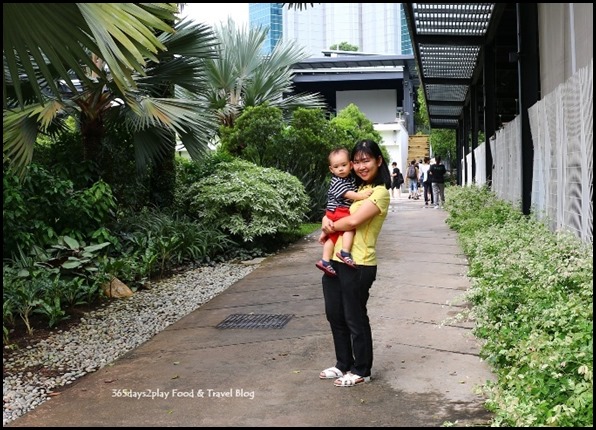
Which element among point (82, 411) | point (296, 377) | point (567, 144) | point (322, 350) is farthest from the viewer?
point (567, 144)

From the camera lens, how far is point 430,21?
41.1 feet

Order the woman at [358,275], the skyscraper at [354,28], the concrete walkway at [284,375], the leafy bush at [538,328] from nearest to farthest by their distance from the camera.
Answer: the leafy bush at [538,328], the concrete walkway at [284,375], the woman at [358,275], the skyscraper at [354,28]

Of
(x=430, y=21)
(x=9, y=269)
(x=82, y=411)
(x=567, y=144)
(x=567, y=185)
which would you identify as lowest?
(x=82, y=411)

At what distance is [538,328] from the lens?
12.6 feet

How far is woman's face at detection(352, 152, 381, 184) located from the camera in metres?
4.21

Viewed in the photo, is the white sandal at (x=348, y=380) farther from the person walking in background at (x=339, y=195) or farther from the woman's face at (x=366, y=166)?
the woman's face at (x=366, y=166)

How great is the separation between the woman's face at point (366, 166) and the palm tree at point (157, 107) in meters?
5.22

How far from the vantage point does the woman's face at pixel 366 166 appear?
421 centimetres

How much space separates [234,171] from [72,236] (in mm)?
4313

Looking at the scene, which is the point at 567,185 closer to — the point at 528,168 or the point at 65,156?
the point at 528,168

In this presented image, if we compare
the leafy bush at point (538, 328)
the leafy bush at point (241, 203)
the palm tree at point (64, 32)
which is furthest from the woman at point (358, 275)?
the leafy bush at point (241, 203)

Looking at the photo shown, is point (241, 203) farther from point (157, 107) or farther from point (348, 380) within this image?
point (348, 380)

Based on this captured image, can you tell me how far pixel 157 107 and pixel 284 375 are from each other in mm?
5694

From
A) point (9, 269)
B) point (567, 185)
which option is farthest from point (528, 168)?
point (9, 269)
